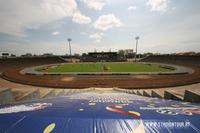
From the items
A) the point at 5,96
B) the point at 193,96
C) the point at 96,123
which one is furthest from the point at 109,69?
the point at 96,123

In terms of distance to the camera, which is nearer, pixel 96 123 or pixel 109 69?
pixel 96 123

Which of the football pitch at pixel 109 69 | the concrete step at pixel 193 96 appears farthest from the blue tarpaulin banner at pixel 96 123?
the football pitch at pixel 109 69

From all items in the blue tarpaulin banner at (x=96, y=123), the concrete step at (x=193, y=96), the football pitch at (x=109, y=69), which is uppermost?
the blue tarpaulin banner at (x=96, y=123)

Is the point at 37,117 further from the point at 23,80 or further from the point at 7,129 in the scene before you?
the point at 23,80

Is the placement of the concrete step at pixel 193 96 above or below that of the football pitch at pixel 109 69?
above

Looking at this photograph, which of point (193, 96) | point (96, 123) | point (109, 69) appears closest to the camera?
point (96, 123)

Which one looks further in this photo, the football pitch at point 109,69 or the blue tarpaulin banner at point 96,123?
the football pitch at point 109,69

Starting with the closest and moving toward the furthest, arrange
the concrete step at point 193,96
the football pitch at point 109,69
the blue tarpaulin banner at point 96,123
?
the blue tarpaulin banner at point 96,123 < the concrete step at point 193,96 < the football pitch at point 109,69

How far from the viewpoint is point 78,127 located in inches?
109

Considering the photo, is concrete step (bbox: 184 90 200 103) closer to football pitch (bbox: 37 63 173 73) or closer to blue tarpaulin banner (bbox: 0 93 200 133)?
blue tarpaulin banner (bbox: 0 93 200 133)

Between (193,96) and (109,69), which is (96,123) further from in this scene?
(109,69)

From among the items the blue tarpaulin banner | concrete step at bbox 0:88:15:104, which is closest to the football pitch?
concrete step at bbox 0:88:15:104

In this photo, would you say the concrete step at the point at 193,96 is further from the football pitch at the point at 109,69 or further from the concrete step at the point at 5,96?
the football pitch at the point at 109,69

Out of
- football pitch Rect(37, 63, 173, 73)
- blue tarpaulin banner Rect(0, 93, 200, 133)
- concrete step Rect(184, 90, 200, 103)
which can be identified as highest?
blue tarpaulin banner Rect(0, 93, 200, 133)
